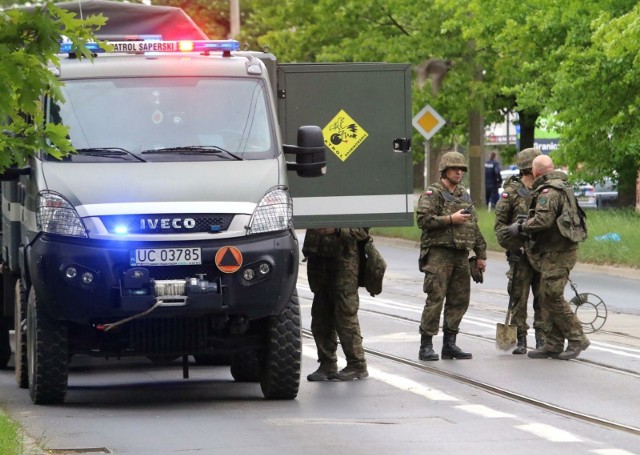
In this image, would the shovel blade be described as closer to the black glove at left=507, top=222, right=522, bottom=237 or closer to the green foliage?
the black glove at left=507, top=222, right=522, bottom=237

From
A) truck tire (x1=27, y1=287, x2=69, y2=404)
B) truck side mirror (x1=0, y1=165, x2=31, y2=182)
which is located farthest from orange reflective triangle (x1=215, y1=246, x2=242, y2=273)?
truck side mirror (x1=0, y1=165, x2=31, y2=182)

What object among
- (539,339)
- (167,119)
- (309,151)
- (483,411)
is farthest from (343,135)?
(539,339)

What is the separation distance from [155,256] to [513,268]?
5074mm

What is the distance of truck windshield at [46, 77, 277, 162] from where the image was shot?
11.3m

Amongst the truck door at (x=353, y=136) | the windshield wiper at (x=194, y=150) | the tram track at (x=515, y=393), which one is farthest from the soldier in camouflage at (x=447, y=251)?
the windshield wiper at (x=194, y=150)

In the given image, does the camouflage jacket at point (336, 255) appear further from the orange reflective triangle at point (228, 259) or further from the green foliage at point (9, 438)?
the green foliage at point (9, 438)

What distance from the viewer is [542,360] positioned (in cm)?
1404

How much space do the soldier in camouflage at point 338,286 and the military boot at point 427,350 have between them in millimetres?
1281

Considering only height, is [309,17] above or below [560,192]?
above

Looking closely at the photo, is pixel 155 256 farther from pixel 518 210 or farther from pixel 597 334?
pixel 597 334

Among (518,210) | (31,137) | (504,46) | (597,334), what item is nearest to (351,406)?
(31,137)

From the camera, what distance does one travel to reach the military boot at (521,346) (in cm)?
1458

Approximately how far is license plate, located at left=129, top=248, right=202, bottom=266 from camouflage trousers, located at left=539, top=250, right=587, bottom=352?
173 inches

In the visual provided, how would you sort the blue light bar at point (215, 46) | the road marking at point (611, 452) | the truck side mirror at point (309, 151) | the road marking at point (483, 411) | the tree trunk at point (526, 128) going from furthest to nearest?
1. the tree trunk at point (526, 128)
2. the blue light bar at point (215, 46)
3. the truck side mirror at point (309, 151)
4. the road marking at point (483, 411)
5. the road marking at point (611, 452)
